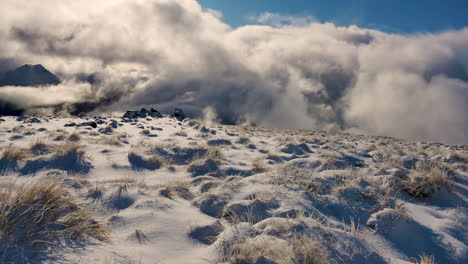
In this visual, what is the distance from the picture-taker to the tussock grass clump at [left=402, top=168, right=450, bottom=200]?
4.08 metres

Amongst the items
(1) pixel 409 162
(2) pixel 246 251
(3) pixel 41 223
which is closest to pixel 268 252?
(2) pixel 246 251

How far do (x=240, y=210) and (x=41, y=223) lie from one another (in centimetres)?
200

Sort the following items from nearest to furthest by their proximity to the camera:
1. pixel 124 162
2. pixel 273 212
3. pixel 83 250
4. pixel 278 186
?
pixel 83 250
pixel 273 212
pixel 278 186
pixel 124 162

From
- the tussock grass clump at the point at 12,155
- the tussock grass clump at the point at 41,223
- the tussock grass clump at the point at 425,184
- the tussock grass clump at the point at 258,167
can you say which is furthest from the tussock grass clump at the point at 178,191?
the tussock grass clump at the point at 425,184

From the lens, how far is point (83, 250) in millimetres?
1864

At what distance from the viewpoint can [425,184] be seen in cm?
417

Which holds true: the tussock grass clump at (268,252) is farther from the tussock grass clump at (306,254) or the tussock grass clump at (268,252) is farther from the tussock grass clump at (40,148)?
the tussock grass clump at (40,148)

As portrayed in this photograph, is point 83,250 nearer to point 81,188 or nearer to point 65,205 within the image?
point 65,205

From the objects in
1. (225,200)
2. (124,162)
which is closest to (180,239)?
(225,200)

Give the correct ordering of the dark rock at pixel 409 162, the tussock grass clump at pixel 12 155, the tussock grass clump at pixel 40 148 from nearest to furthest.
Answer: the tussock grass clump at pixel 12 155
the tussock grass clump at pixel 40 148
the dark rock at pixel 409 162

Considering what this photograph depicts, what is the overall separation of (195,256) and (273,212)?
1262 mm

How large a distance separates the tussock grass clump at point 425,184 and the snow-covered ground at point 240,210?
15 mm

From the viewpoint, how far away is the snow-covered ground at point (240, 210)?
204 cm

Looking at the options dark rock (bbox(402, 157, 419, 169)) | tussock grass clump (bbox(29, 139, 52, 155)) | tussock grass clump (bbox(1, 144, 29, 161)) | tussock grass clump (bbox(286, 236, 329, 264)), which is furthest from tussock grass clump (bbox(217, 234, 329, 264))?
dark rock (bbox(402, 157, 419, 169))
